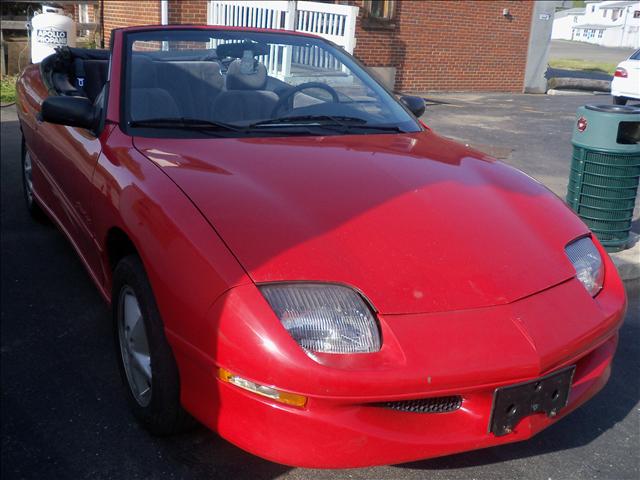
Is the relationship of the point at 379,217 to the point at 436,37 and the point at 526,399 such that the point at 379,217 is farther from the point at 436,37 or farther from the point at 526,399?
the point at 436,37

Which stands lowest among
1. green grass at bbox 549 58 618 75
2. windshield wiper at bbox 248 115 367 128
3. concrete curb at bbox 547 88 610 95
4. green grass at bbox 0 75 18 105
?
green grass at bbox 0 75 18 105

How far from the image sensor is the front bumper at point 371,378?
235 centimetres

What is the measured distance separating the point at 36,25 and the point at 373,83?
30.7 ft

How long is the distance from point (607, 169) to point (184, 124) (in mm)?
3169

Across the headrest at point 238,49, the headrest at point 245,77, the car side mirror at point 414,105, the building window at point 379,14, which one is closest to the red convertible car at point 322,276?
the headrest at point 245,77

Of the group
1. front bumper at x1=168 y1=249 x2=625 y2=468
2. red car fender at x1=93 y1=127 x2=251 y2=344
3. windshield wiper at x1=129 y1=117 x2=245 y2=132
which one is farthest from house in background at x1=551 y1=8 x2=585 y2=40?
front bumper at x1=168 y1=249 x2=625 y2=468

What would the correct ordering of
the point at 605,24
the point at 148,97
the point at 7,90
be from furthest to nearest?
the point at 605,24 < the point at 7,90 < the point at 148,97

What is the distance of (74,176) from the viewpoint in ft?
13.1

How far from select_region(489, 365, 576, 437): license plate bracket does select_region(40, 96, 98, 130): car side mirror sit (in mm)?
2373

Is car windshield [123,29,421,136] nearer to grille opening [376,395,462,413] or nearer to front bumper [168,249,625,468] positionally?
front bumper [168,249,625,468]

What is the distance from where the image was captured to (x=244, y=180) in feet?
10.1

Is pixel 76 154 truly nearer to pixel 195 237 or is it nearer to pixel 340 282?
pixel 195 237

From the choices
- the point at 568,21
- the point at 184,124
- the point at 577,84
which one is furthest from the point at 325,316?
the point at 568,21

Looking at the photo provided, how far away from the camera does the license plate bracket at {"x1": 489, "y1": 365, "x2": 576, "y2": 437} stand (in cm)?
250
